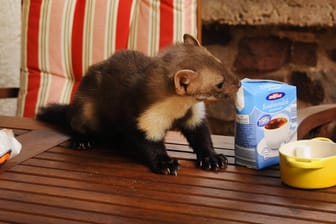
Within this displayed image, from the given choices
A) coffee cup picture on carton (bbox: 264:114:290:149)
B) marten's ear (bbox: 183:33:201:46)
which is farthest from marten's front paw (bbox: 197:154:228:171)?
marten's ear (bbox: 183:33:201:46)

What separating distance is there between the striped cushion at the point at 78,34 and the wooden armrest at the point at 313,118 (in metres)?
0.59

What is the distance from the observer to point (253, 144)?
132 cm

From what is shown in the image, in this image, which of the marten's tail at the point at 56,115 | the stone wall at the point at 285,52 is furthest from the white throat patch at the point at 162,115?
the stone wall at the point at 285,52

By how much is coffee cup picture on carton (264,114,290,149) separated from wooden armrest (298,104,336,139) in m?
0.25

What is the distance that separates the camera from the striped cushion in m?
2.14

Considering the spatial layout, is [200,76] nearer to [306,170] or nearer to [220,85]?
[220,85]

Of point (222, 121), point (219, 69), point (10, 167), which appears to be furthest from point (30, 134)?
point (222, 121)

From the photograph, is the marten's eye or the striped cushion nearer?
the marten's eye

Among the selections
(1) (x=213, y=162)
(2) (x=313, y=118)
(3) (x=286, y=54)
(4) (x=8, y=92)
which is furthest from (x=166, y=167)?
(3) (x=286, y=54)

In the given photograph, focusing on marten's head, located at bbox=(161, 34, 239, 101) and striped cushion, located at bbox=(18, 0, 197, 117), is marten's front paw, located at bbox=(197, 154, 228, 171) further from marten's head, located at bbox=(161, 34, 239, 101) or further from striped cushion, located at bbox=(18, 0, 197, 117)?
striped cushion, located at bbox=(18, 0, 197, 117)

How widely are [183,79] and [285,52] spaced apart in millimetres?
1162

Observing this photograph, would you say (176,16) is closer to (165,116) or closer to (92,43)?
(92,43)

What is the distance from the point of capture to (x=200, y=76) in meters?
1.33

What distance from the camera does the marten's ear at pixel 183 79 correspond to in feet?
4.26
